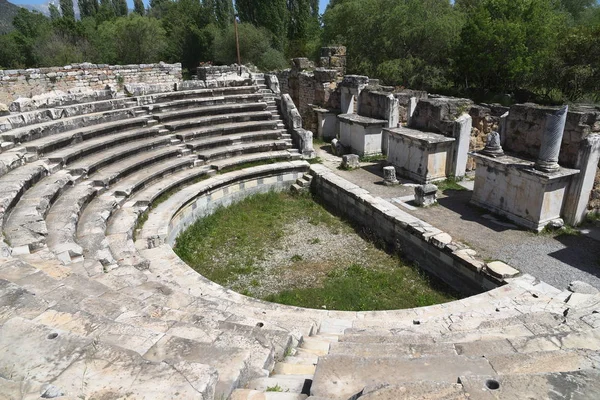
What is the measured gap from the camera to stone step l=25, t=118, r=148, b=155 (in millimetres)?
8805

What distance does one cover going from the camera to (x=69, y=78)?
16.3 metres

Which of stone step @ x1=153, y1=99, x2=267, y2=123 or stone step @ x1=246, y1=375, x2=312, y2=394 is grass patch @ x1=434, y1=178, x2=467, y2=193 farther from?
stone step @ x1=246, y1=375, x2=312, y2=394

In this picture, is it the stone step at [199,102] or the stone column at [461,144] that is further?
the stone step at [199,102]

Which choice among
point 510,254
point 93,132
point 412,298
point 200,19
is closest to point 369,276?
point 412,298

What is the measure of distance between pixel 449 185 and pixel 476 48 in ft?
53.0

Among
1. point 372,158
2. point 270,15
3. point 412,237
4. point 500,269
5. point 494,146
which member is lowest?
point 412,237

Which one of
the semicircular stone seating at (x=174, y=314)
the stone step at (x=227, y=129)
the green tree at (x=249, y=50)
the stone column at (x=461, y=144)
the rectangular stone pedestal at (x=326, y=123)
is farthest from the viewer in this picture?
the green tree at (x=249, y=50)

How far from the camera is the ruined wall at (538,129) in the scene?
806cm

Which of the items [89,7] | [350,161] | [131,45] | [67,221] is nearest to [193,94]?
[350,161]

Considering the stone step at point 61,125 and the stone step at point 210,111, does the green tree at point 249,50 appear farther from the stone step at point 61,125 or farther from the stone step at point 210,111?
the stone step at point 61,125

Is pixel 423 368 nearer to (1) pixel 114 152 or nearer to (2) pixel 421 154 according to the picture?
(2) pixel 421 154

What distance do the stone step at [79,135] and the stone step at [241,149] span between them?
193 cm

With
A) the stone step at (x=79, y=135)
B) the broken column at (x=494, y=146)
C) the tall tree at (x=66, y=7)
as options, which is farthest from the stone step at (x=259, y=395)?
the tall tree at (x=66, y=7)

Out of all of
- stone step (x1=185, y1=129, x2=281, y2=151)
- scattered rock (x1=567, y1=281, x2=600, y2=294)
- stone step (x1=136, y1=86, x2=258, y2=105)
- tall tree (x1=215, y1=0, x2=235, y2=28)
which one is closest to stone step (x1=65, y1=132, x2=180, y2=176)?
stone step (x1=185, y1=129, x2=281, y2=151)
